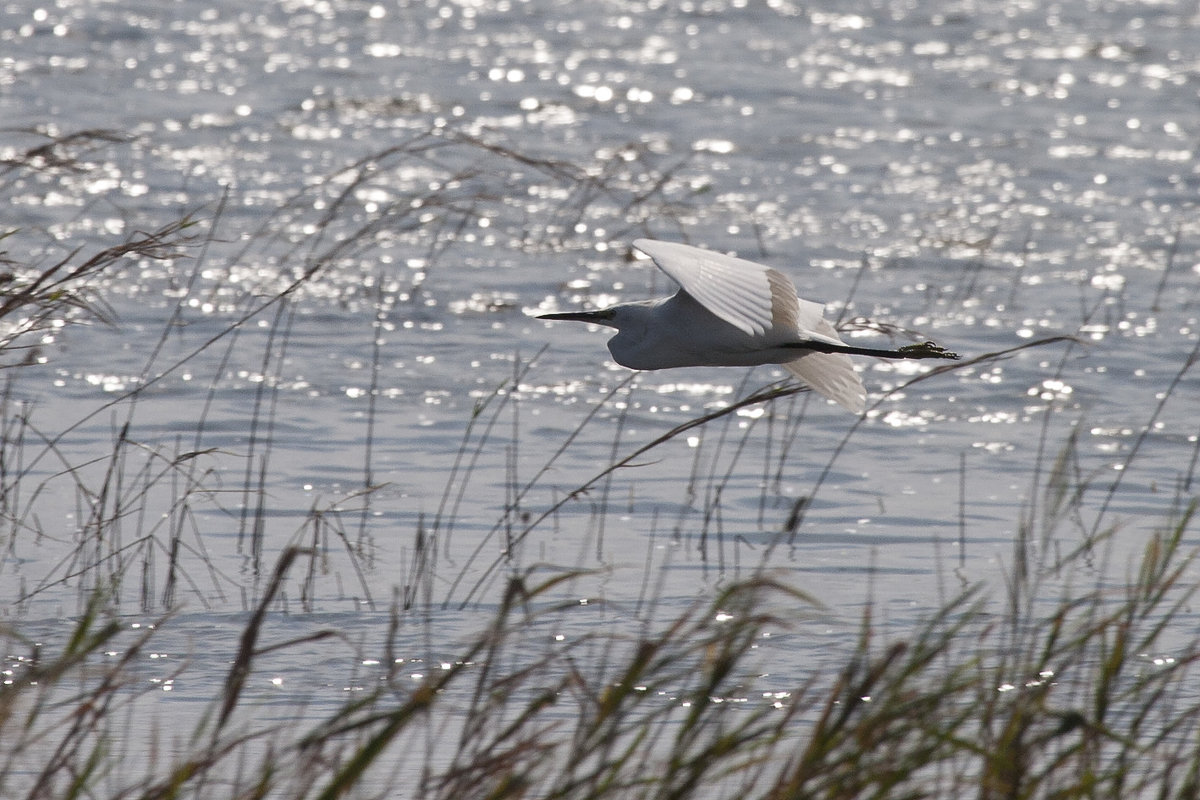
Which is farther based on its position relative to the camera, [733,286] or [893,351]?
[893,351]

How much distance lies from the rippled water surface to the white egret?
20cm

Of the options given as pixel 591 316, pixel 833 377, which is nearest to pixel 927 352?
pixel 833 377

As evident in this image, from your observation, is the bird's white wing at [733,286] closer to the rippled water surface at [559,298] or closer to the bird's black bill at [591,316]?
the rippled water surface at [559,298]

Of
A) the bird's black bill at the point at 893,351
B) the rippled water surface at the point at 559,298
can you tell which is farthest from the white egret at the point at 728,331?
the rippled water surface at the point at 559,298

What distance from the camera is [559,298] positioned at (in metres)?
8.84

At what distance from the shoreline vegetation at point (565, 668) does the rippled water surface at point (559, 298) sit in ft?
0.19

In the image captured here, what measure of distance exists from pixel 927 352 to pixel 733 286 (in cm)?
48

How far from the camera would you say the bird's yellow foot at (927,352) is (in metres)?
4.05

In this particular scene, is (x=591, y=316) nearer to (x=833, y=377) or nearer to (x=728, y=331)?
(x=728, y=331)

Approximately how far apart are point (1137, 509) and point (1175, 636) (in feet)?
4.25

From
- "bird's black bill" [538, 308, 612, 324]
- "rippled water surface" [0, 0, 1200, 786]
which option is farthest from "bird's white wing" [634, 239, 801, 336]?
"bird's black bill" [538, 308, 612, 324]

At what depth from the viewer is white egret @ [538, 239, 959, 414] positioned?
161 inches

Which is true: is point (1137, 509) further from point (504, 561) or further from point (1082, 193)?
point (1082, 193)

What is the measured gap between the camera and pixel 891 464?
6484mm
